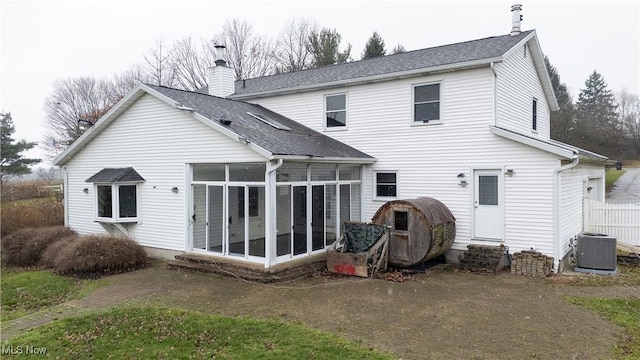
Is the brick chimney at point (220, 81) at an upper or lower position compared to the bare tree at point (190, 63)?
lower

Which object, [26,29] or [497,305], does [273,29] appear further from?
[497,305]

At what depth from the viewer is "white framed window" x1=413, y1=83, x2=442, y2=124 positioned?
38.5 feet

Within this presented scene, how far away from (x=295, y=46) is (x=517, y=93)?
2682cm

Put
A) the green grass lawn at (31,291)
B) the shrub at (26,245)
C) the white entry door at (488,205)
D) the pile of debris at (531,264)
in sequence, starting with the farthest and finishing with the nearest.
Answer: the shrub at (26,245), the white entry door at (488,205), the pile of debris at (531,264), the green grass lawn at (31,291)

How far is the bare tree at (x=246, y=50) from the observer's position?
3434 centimetres

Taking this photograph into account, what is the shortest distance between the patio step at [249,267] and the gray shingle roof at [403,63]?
6166mm

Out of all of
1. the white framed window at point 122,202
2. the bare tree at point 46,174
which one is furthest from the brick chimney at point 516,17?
the bare tree at point 46,174

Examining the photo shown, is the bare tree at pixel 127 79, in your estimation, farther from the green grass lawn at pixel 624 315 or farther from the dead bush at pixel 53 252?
the green grass lawn at pixel 624 315

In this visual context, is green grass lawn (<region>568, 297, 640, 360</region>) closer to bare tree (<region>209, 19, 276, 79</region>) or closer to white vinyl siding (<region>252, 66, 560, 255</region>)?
white vinyl siding (<region>252, 66, 560, 255</region>)

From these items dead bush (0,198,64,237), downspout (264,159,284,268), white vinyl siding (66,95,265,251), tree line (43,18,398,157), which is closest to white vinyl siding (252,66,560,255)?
downspout (264,159,284,268)

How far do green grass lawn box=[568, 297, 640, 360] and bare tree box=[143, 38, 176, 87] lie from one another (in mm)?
33780

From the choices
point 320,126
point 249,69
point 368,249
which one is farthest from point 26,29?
point 249,69

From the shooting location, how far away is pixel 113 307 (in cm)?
762

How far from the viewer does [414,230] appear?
996 centimetres
